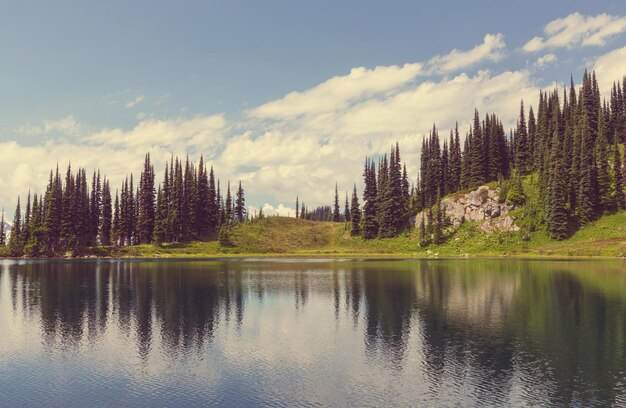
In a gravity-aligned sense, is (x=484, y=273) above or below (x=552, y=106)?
below

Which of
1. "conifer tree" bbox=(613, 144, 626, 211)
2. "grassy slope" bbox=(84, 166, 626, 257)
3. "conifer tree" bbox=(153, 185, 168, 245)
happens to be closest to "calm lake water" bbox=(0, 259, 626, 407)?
"grassy slope" bbox=(84, 166, 626, 257)

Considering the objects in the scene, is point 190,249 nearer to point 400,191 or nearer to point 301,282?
point 400,191

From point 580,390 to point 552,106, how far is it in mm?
176759

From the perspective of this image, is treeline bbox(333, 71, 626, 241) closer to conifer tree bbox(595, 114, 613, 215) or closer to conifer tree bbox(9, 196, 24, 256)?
conifer tree bbox(595, 114, 613, 215)

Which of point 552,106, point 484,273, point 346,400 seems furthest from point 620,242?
point 346,400

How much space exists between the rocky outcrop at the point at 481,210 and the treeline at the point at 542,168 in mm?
4151

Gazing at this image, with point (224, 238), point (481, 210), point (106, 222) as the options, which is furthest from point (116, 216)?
point (481, 210)

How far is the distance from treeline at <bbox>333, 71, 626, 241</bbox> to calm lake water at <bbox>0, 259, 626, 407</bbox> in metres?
83.3

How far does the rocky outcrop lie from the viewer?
5979 inches

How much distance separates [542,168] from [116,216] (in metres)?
156

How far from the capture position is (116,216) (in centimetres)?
19225

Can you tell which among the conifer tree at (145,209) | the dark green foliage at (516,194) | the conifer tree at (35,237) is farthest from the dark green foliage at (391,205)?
the conifer tree at (35,237)

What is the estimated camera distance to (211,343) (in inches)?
1474

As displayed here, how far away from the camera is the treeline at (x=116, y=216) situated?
175375mm
